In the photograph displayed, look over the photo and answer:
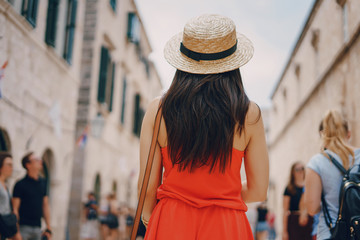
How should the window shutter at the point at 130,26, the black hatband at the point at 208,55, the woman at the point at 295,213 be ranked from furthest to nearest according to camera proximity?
the window shutter at the point at 130,26
the woman at the point at 295,213
the black hatband at the point at 208,55

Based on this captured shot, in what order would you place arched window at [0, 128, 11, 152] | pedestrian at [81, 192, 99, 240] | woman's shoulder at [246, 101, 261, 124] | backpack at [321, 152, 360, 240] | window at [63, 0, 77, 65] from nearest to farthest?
woman's shoulder at [246, 101, 261, 124]
backpack at [321, 152, 360, 240]
arched window at [0, 128, 11, 152]
window at [63, 0, 77, 65]
pedestrian at [81, 192, 99, 240]

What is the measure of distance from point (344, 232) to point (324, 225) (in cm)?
33

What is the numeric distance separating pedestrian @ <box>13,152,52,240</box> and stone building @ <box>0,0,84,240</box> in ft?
4.35

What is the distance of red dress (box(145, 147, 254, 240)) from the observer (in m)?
2.08

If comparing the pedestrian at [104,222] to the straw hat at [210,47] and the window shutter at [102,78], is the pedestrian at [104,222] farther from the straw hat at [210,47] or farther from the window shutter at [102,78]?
the straw hat at [210,47]

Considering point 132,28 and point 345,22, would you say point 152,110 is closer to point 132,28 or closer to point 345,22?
point 345,22

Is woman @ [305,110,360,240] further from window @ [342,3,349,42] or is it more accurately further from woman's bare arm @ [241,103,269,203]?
window @ [342,3,349,42]

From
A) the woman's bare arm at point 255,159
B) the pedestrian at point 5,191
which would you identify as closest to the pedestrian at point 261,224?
the pedestrian at point 5,191

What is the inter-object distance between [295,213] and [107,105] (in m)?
10.8

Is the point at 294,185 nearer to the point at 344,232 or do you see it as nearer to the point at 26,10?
the point at 344,232

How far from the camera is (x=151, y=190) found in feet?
7.54

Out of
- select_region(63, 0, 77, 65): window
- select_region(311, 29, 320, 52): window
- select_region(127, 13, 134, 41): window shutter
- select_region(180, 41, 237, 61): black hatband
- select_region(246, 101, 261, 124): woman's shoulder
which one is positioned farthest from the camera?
select_region(127, 13, 134, 41): window shutter

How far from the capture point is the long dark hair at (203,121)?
84.2 inches

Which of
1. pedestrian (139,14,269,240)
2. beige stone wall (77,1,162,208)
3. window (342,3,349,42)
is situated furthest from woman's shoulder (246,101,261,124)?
beige stone wall (77,1,162,208)
